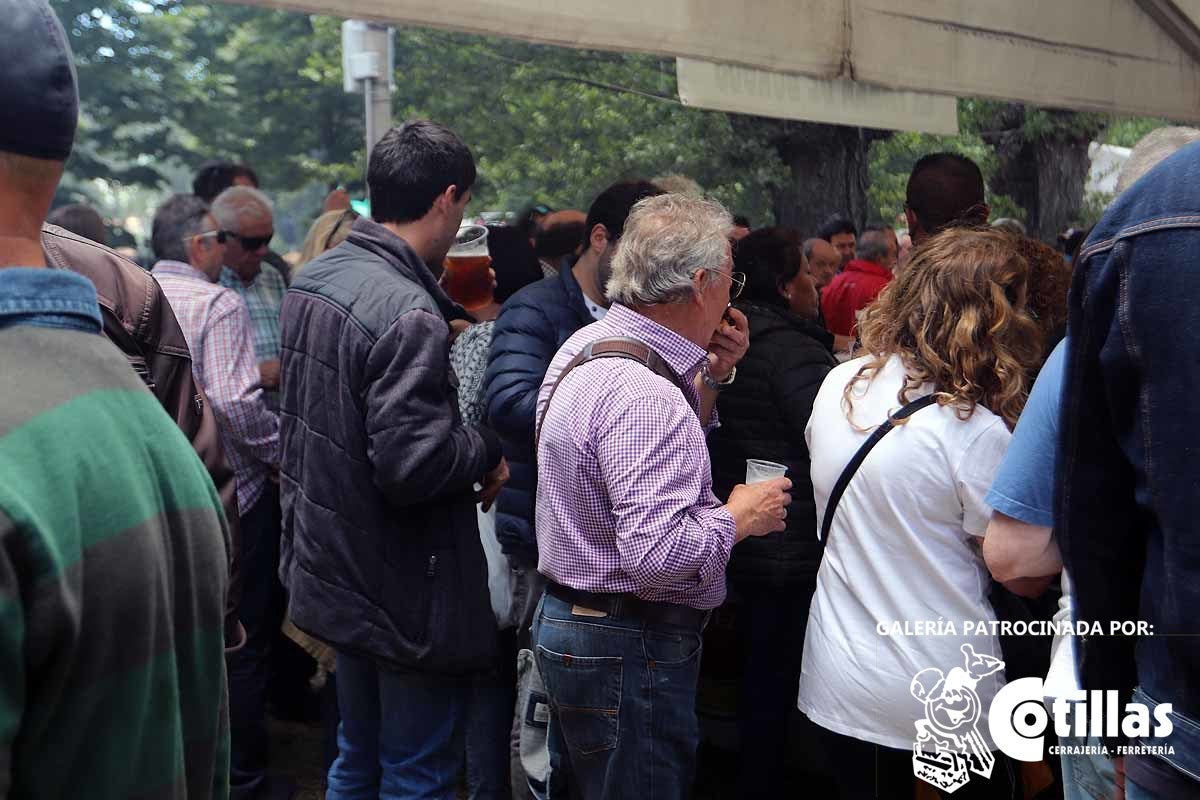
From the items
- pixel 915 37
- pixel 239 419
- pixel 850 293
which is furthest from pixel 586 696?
pixel 850 293

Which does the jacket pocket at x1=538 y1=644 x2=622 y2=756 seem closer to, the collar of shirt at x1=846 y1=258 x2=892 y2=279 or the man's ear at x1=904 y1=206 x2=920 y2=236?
the man's ear at x1=904 y1=206 x2=920 y2=236

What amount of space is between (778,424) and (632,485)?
1.14 metres

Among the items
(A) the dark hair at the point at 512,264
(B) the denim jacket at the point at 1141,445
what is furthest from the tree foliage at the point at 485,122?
(B) the denim jacket at the point at 1141,445

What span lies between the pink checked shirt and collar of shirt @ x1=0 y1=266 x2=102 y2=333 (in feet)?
9.14

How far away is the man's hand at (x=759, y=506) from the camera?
2.70 metres

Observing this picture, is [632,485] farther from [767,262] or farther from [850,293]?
[850,293]

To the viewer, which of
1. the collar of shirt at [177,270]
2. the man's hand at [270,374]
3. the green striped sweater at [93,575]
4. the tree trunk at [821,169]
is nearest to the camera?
the green striped sweater at [93,575]

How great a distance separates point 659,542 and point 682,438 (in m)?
0.25

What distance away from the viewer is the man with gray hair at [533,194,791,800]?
2.55 m

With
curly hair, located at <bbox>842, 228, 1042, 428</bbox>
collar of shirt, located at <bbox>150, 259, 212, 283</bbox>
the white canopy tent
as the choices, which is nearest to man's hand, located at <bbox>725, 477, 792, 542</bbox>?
curly hair, located at <bbox>842, 228, 1042, 428</bbox>

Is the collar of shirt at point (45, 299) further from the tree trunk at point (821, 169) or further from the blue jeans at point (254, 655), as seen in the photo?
the tree trunk at point (821, 169)

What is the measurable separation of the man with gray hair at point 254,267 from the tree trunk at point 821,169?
6059 millimetres

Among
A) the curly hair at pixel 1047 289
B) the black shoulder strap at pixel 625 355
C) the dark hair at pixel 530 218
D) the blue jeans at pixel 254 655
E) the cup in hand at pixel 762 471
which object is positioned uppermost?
the dark hair at pixel 530 218

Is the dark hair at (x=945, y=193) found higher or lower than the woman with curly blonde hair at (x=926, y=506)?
higher
